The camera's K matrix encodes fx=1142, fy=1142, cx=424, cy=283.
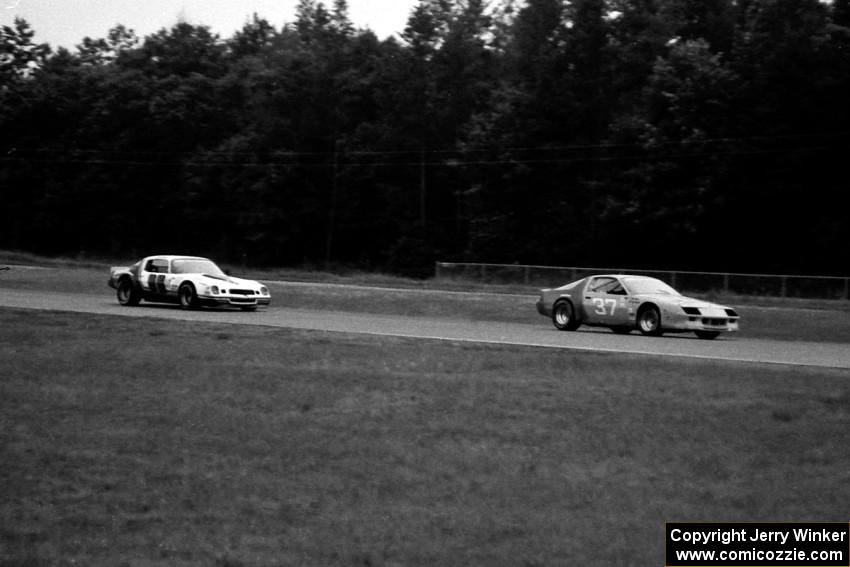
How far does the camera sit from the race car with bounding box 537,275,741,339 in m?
21.2

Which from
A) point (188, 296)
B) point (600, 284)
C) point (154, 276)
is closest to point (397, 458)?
point (600, 284)

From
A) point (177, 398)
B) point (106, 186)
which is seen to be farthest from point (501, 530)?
point (106, 186)

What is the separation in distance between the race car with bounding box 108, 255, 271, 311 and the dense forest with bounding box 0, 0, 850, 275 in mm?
28418

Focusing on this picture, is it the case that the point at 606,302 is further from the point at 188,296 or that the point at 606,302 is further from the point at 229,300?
the point at 188,296

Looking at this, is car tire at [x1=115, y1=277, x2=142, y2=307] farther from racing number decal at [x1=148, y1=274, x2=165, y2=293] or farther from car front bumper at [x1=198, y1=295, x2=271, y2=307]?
car front bumper at [x1=198, y1=295, x2=271, y2=307]

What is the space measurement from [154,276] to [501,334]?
36.4 feet

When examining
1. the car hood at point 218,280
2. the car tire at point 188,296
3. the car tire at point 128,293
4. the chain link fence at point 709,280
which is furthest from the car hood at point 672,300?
the chain link fence at point 709,280

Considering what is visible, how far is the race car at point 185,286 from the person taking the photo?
1071 inches

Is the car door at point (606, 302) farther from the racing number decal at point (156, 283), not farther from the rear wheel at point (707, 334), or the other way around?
the racing number decal at point (156, 283)

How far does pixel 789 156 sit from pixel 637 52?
44.6 feet

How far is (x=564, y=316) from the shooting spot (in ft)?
77.2

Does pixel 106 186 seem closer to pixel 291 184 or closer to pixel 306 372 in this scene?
pixel 291 184

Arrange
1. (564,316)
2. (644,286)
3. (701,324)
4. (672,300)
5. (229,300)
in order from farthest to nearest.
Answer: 1. (229,300)
2. (564,316)
3. (644,286)
4. (672,300)
5. (701,324)

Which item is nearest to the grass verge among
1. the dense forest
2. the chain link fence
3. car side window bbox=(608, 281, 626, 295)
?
the chain link fence
